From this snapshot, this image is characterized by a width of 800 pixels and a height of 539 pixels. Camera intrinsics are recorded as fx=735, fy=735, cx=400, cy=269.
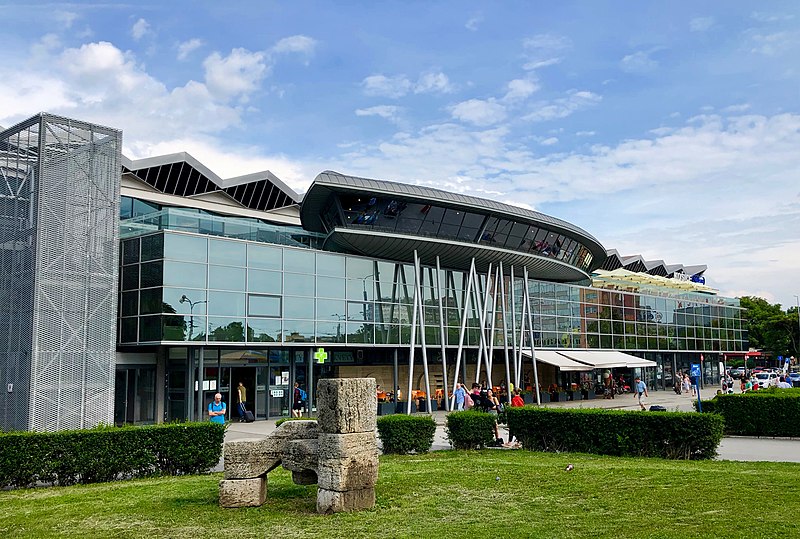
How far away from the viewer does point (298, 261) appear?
30016 mm

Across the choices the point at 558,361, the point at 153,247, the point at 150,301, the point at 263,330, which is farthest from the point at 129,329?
the point at 558,361

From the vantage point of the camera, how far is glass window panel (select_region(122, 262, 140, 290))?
87.5ft

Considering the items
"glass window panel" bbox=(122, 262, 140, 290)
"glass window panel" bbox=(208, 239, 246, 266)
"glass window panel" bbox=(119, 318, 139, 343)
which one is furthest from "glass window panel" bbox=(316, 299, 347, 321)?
"glass window panel" bbox=(122, 262, 140, 290)

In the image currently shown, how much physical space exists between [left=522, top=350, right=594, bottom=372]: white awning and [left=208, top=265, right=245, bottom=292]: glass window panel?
60.3ft

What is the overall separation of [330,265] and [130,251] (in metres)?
8.12

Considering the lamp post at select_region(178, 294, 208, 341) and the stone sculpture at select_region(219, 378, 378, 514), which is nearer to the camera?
the stone sculpture at select_region(219, 378, 378, 514)

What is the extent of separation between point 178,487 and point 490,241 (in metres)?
24.3

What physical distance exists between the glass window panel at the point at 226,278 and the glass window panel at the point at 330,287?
3.81 m

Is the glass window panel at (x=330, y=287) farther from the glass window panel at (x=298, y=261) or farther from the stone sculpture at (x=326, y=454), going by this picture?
the stone sculpture at (x=326, y=454)

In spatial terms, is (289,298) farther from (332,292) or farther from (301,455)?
(301,455)

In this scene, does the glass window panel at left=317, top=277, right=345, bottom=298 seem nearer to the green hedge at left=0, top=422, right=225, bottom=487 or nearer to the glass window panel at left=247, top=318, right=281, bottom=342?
the glass window panel at left=247, top=318, right=281, bottom=342

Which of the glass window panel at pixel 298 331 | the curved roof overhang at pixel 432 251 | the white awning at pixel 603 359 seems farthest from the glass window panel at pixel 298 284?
the white awning at pixel 603 359

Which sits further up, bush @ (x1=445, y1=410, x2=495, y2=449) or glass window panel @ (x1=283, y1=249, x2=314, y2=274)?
glass window panel @ (x1=283, y1=249, x2=314, y2=274)

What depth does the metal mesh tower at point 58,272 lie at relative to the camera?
73.3 feet
